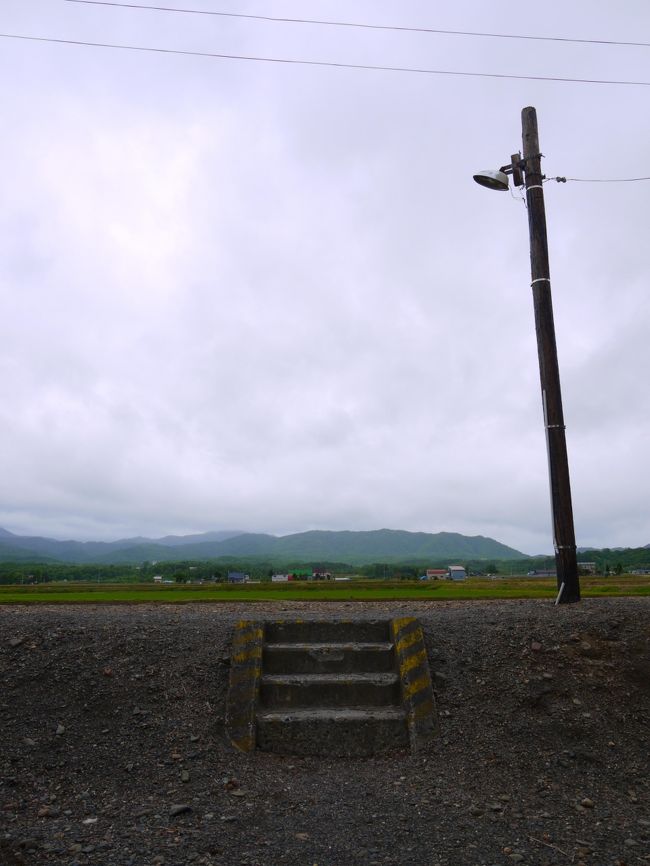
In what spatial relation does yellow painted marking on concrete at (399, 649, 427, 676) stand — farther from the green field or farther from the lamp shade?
the lamp shade

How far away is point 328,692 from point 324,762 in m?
0.93

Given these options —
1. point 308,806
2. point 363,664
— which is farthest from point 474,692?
point 308,806

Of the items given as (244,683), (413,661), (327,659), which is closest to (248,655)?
(244,683)

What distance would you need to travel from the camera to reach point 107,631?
26.8 ft

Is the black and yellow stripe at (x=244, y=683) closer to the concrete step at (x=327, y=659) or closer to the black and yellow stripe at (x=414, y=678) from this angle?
the concrete step at (x=327, y=659)

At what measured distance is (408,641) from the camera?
800 centimetres

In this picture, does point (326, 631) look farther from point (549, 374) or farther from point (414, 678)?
point (549, 374)

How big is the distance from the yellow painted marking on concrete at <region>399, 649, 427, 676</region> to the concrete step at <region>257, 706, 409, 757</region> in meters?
0.68

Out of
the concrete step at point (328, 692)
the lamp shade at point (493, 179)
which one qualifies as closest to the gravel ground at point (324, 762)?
the concrete step at point (328, 692)

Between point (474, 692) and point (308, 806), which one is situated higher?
point (474, 692)

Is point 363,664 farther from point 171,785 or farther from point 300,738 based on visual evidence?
point 171,785

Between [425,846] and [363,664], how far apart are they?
3117mm

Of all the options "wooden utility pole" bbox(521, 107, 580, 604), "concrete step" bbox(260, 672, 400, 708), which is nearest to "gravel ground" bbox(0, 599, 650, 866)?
"concrete step" bbox(260, 672, 400, 708)

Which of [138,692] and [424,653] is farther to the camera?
[424,653]
